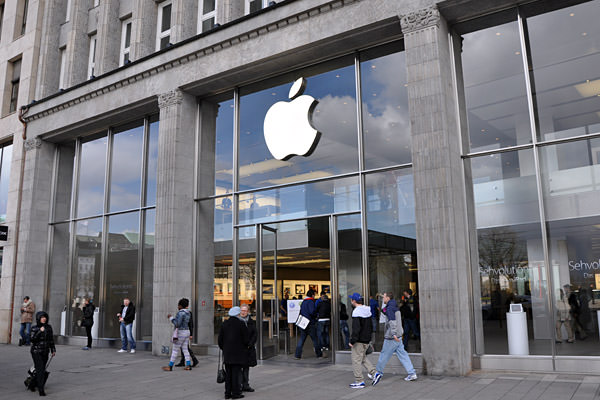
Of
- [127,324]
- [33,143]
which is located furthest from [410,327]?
[33,143]

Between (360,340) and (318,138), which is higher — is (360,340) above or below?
below

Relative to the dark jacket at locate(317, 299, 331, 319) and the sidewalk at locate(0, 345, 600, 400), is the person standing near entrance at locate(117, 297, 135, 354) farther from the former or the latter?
the dark jacket at locate(317, 299, 331, 319)

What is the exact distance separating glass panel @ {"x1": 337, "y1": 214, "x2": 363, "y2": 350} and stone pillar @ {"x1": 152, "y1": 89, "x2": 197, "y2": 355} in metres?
5.42

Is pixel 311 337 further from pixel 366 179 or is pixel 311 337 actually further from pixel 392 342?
pixel 366 179

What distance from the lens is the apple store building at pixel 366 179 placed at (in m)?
10.9

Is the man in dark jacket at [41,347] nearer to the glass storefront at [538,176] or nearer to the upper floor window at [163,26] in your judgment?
the glass storefront at [538,176]

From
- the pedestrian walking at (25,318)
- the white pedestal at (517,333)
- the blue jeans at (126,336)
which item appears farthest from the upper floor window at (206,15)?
the white pedestal at (517,333)

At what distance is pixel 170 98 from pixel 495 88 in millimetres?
10029

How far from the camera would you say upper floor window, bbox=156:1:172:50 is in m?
18.4

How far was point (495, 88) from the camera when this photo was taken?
39.6ft

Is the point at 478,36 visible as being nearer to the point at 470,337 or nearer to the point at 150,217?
the point at 470,337

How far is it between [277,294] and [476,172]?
6217 mm

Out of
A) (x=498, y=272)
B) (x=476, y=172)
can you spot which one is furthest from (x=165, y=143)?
(x=498, y=272)

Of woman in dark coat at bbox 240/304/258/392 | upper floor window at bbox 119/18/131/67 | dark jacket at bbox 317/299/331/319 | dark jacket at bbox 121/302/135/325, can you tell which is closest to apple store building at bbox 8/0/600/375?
dark jacket at bbox 317/299/331/319
